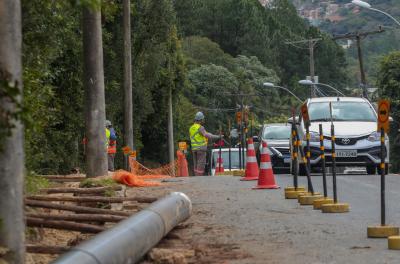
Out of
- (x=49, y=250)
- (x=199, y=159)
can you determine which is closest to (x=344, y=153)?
(x=199, y=159)

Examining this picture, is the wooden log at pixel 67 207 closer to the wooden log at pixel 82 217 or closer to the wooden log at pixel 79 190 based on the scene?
the wooden log at pixel 82 217

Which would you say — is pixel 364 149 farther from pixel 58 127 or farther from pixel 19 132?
pixel 19 132

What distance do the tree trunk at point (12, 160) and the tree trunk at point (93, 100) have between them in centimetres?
1238

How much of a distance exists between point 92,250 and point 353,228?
476 centimetres

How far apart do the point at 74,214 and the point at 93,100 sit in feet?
29.9

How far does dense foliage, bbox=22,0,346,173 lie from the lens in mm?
15528

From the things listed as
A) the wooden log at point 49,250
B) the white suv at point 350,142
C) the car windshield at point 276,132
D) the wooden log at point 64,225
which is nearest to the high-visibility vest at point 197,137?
the white suv at point 350,142

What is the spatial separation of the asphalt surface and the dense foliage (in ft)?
7.54

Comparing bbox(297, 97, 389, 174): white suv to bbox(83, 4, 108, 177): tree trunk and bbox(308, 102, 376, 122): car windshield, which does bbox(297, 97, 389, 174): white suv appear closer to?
bbox(308, 102, 376, 122): car windshield

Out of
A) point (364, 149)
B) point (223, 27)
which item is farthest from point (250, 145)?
point (223, 27)

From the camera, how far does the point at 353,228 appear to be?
12125 mm

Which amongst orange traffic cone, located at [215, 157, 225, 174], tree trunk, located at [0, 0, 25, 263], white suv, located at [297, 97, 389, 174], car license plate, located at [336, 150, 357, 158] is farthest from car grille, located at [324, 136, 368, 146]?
tree trunk, located at [0, 0, 25, 263]

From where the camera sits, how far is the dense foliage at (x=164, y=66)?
1553cm

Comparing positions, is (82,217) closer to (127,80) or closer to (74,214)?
(74,214)
